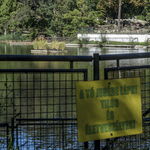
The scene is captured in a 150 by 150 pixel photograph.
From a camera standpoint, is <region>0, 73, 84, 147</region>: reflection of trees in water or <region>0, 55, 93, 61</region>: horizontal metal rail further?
<region>0, 73, 84, 147</region>: reflection of trees in water

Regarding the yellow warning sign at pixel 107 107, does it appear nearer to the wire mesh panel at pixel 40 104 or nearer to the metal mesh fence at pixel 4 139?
the wire mesh panel at pixel 40 104

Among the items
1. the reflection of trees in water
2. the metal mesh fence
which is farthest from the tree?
the metal mesh fence

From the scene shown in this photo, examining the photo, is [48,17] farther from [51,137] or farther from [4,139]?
[4,139]

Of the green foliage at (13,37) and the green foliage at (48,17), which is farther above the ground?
the green foliage at (48,17)

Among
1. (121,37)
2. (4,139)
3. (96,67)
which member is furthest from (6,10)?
(96,67)

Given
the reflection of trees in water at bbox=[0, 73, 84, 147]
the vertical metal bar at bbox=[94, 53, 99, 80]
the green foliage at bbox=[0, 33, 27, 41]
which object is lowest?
the green foliage at bbox=[0, 33, 27, 41]

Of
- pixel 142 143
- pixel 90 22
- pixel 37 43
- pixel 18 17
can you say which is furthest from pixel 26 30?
pixel 142 143

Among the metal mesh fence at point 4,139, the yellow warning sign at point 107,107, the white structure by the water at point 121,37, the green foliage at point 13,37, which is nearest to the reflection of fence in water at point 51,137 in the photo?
the metal mesh fence at point 4,139

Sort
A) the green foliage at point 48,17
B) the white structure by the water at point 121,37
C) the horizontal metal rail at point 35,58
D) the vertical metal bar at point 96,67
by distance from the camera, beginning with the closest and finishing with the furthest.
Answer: the vertical metal bar at point 96,67 → the horizontal metal rail at point 35,58 → the white structure by the water at point 121,37 → the green foliage at point 48,17

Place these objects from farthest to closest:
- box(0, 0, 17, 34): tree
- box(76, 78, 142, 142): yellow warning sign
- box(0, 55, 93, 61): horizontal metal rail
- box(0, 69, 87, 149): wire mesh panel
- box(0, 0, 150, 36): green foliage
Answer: box(0, 0, 17, 34): tree
box(0, 0, 150, 36): green foliage
box(0, 69, 87, 149): wire mesh panel
box(0, 55, 93, 61): horizontal metal rail
box(76, 78, 142, 142): yellow warning sign

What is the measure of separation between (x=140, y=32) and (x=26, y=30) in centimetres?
2319

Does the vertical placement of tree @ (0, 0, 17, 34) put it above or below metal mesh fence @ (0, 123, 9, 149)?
above

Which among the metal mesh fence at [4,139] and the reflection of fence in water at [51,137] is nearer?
the metal mesh fence at [4,139]

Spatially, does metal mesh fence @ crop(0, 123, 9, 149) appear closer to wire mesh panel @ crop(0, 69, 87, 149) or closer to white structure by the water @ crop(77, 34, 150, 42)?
wire mesh panel @ crop(0, 69, 87, 149)
